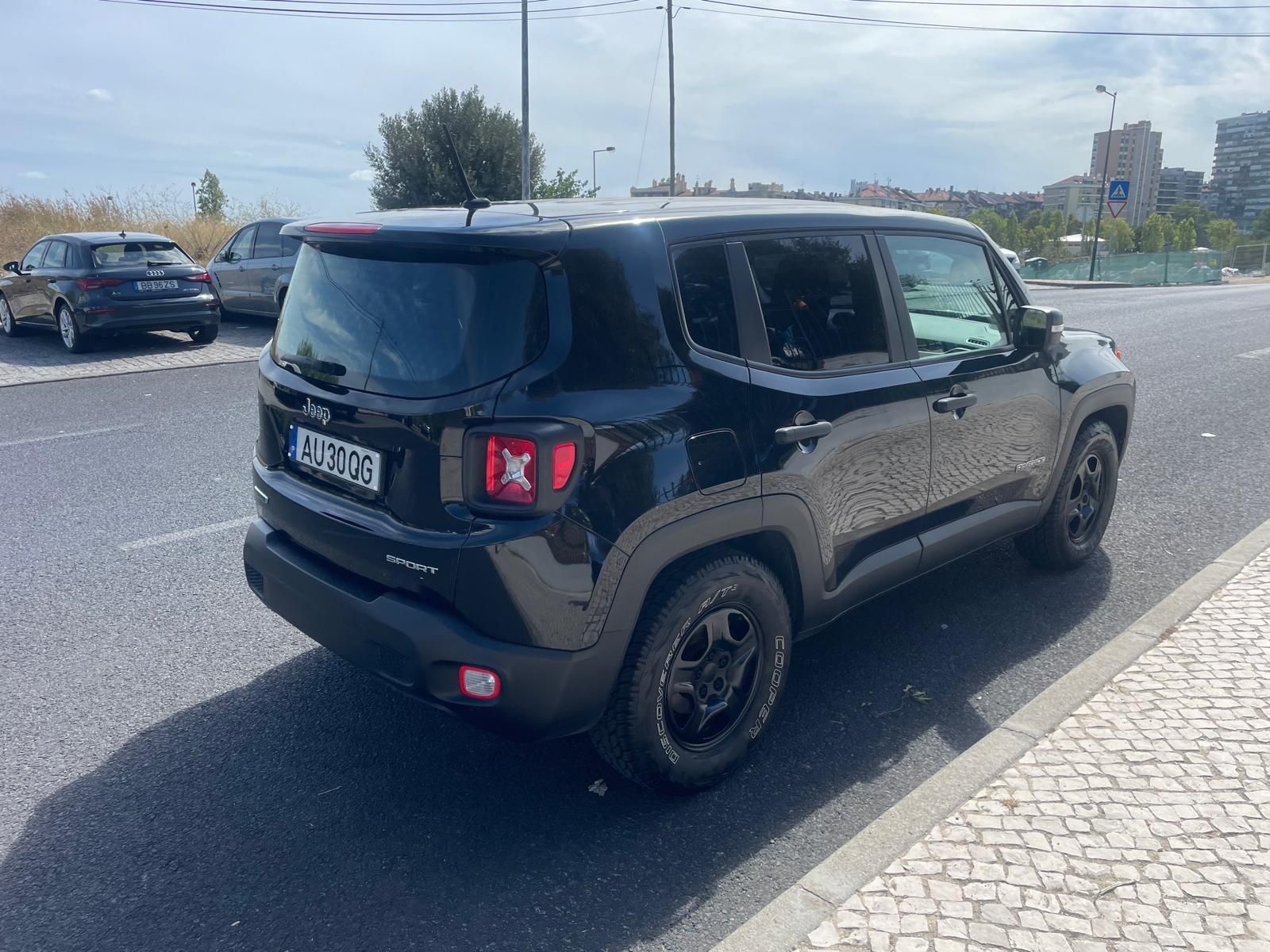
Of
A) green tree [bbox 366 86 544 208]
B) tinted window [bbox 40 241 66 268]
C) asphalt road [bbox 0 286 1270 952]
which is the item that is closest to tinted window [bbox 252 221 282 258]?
tinted window [bbox 40 241 66 268]

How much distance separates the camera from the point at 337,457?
10.6 ft

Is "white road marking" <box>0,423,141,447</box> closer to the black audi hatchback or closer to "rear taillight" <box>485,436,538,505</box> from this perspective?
the black audi hatchback

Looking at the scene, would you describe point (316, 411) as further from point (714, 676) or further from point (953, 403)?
point (953, 403)

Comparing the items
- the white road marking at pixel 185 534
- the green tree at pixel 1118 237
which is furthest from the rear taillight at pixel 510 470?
the green tree at pixel 1118 237

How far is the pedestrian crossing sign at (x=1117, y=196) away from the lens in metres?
36.1

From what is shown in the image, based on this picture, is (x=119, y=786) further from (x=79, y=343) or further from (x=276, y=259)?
(x=276, y=259)

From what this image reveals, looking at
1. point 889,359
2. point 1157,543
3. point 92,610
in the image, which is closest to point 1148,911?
point 889,359

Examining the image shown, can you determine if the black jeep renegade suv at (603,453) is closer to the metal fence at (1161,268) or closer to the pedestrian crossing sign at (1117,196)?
the pedestrian crossing sign at (1117,196)

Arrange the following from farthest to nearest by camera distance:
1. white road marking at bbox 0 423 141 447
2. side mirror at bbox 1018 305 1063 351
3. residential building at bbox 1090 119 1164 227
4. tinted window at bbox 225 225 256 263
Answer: residential building at bbox 1090 119 1164 227 → tinted window at bbox 225 225 256 263 → white road marking at bbox 0 423 141 447 → side mirror at bbox 1018 305 1063 351

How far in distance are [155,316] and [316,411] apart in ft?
38.4

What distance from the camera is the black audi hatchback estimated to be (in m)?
13.2

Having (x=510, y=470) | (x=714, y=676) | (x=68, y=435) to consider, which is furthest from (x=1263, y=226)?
(x=510, y=470)

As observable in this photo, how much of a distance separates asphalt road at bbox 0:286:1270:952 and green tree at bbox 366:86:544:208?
36382 mm

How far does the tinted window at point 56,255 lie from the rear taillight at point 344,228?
1221cm
